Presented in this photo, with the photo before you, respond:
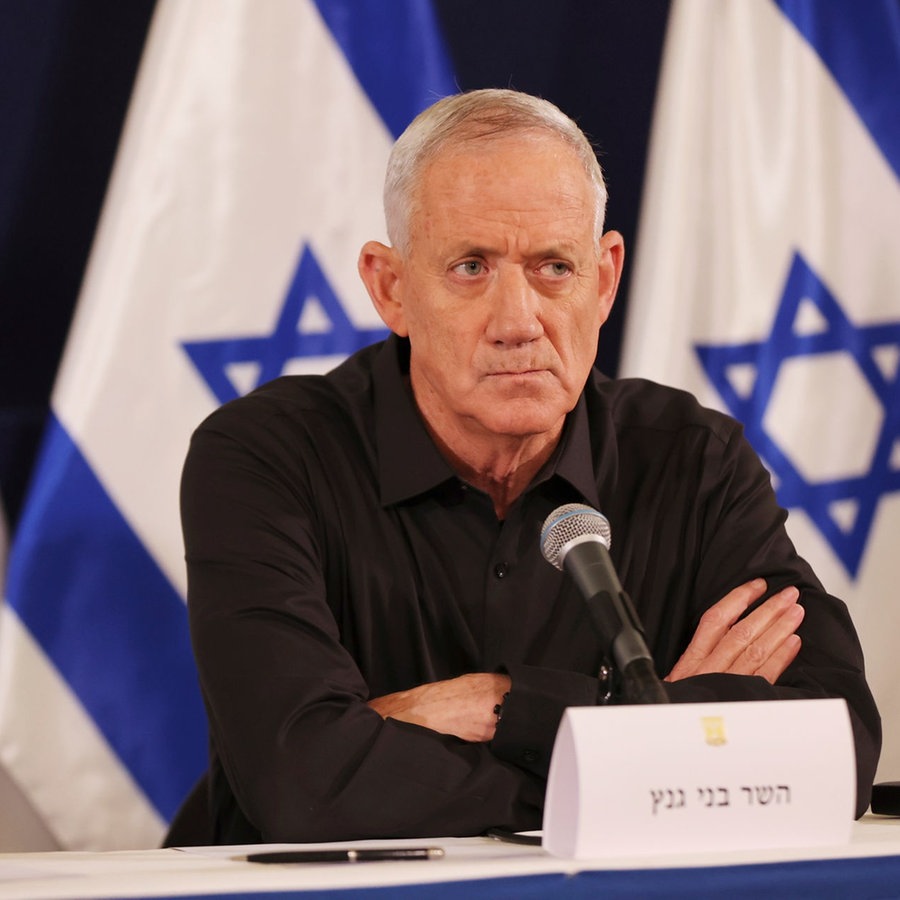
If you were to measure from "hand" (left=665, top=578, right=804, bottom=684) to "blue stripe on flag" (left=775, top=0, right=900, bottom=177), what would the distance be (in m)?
1.75

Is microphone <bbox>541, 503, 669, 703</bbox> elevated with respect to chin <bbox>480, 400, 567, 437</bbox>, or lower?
lower

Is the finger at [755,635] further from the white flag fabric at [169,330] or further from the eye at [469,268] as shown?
the white flag fabric at [169,330]

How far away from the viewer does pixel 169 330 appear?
3113 mm

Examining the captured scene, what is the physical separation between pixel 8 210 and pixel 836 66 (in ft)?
6.95

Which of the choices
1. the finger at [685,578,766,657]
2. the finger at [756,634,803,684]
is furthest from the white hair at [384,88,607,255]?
the finger at [756,634,803,684]

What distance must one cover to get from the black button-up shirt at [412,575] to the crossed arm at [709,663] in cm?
4

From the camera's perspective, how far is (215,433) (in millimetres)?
2469

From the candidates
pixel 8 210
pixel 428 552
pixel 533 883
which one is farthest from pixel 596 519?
pixel 8 210

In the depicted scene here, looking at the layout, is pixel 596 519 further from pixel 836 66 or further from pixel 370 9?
pixel 836 66

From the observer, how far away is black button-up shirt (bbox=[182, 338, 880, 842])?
1.96 metres

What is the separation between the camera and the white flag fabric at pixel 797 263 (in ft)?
11.4

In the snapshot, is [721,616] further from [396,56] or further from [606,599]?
[396,56]

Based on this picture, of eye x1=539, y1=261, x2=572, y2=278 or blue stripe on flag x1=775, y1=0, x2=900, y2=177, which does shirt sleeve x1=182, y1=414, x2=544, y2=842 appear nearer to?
eye x1=539, y1=261, x2=572, y2=278

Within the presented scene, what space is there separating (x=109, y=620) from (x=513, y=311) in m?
1.31
